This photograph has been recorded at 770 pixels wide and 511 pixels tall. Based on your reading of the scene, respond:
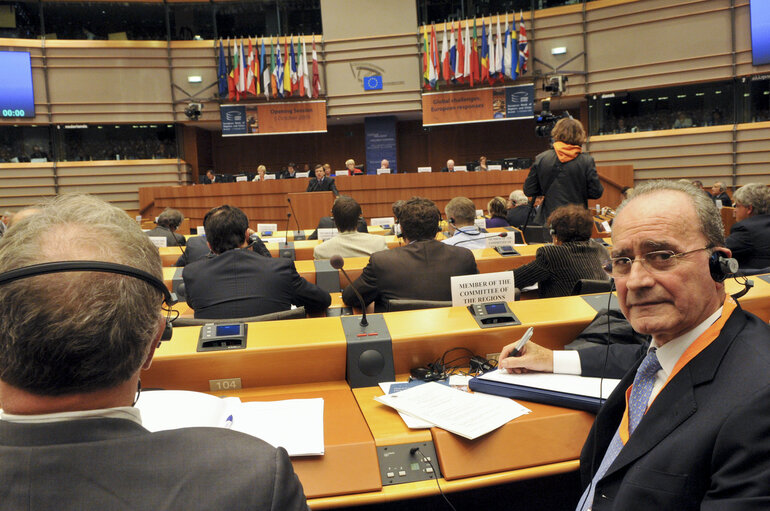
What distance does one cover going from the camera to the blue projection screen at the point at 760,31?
33.3 ft

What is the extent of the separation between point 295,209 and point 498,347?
27.9 ft

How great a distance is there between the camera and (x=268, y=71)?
12531 mm

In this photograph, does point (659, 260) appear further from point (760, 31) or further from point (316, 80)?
point (316, 80)

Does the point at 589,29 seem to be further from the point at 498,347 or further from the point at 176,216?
the point at 498,347

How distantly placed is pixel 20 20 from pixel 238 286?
14.2 meters

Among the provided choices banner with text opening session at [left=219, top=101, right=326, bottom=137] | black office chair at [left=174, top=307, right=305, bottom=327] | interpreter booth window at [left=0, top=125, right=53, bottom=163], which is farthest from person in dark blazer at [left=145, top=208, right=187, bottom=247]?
interpreter booth window at [left=0, top=125, right=53, bottom=163]

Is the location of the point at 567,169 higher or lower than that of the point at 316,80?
lower

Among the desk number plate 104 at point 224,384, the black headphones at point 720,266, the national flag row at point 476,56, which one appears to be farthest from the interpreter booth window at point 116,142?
the black headphones at point 720,266

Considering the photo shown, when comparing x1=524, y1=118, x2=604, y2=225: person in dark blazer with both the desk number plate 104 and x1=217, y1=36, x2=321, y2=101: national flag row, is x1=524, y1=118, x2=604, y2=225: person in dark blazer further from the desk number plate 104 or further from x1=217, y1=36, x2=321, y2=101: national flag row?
x1=217, y1=36, x2=321, y2=101: national flag row

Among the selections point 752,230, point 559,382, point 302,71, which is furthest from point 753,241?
point 302,71

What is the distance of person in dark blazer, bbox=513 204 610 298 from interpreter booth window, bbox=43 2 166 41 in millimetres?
13318

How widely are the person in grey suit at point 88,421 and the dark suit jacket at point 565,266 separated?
2394 millimetres

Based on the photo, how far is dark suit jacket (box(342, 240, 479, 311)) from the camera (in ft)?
9.27

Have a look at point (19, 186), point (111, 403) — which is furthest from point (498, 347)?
point (19, 186)
